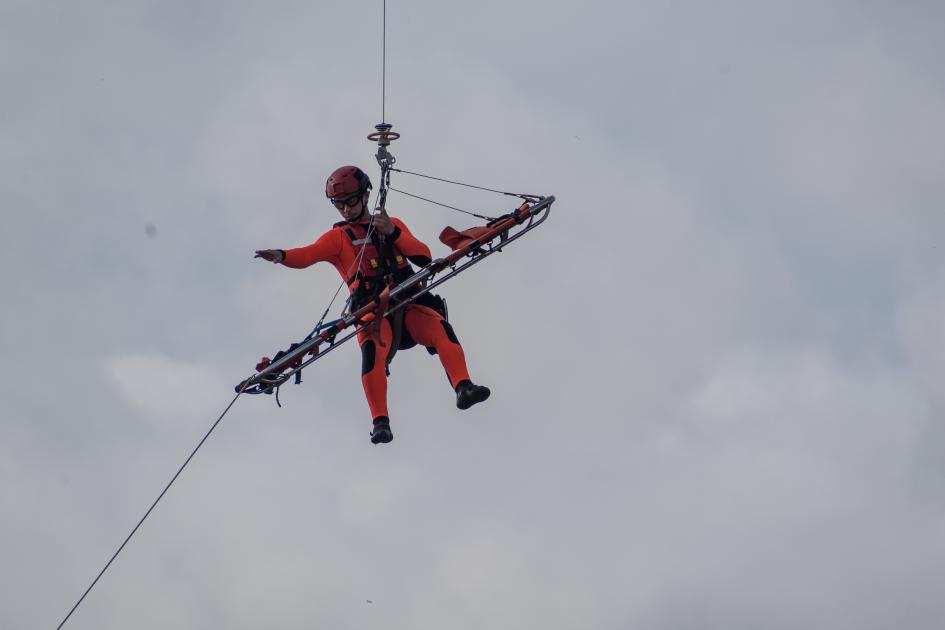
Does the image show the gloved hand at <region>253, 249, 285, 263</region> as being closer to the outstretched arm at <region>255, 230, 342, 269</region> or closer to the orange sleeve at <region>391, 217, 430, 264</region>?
the outstretched arm at <region>255, 230, 342, 269</region>

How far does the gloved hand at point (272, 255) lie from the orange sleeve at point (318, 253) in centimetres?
9

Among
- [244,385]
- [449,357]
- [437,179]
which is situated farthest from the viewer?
[437,179]

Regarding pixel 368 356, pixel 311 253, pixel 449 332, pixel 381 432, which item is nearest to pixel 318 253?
pixel 311 253

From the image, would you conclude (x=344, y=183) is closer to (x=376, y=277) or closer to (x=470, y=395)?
(x=376, y=277)

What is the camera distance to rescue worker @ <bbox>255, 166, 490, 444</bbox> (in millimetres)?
11195

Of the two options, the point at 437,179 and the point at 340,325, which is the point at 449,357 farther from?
the point at 437,179

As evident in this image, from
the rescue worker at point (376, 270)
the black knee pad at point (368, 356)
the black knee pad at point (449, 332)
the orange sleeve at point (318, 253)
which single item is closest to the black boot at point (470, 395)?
the rescue worker at point (376, 270)

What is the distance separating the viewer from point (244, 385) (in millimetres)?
10594

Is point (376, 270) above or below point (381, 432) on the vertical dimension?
above

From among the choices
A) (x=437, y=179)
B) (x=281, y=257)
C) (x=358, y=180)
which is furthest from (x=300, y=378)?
(x=437, y=179)

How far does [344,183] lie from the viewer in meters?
11.4

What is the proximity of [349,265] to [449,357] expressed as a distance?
157 centimetres

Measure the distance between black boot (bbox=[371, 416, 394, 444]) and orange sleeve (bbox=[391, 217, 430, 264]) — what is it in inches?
73.7

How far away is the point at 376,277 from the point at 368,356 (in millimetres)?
897
